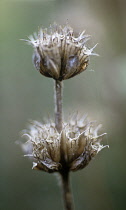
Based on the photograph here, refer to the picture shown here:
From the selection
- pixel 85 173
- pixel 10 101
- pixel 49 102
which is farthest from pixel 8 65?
pixel 85 173

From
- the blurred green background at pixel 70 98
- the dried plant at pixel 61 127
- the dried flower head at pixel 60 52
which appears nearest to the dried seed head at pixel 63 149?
the dried plant at pixel 61 127

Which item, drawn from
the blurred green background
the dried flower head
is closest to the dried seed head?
the dried flower head

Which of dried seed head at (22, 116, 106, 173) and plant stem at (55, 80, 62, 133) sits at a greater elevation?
plant stem at (55, 80, 62, 133)

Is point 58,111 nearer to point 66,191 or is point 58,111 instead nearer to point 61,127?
point 61,127

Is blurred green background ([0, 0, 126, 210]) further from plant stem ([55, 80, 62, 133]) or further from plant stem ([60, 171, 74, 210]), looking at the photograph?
plant stem ([60, 171, 74, 210])

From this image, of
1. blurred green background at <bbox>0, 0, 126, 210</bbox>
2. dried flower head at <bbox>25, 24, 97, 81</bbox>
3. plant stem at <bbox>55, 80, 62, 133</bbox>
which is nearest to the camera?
dried flower head at <bbox>25, 24, 97, 81</bbox>

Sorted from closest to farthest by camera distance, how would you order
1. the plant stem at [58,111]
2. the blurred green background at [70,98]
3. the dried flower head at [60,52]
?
1. the dried flower head at [60,52]
2. the plant stem at [58,111]
3. the blurred green background at [70,98]

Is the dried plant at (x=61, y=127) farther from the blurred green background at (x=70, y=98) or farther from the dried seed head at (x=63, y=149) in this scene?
the blurred green background at (x=70, y=98)
